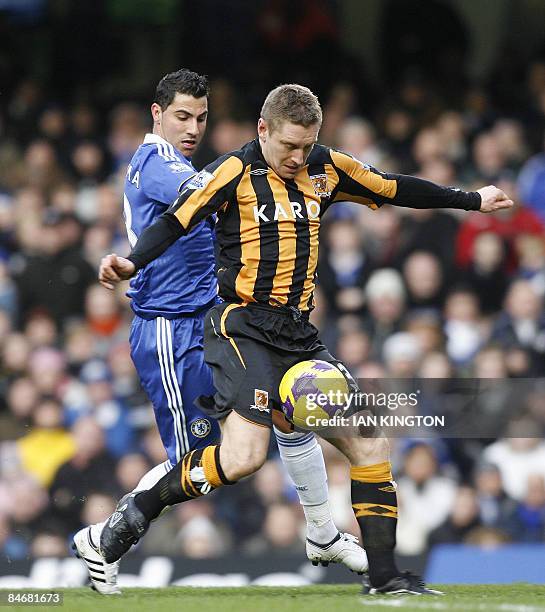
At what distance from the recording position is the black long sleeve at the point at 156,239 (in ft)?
17.5

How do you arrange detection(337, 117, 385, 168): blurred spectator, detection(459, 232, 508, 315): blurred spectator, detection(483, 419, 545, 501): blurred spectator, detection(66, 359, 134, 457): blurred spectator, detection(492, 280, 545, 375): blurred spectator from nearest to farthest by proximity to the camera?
detection(483, 419, 545, 501): blurred spectator < detection(66, 359, 134, 457): blurred spectator < detection(492, 280, 545, 375): blurred spectator < detection(459, 232, 508, 315): blurred spectator < detection(337, 117, 385, 168): blurred spectator

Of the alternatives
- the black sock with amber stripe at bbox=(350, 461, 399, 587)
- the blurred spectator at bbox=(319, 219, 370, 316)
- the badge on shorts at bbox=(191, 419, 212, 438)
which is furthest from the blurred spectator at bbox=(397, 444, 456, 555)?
the black sock with amber stripe at bbox=(350, 461, 399, 587)

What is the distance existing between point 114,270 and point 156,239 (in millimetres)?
270

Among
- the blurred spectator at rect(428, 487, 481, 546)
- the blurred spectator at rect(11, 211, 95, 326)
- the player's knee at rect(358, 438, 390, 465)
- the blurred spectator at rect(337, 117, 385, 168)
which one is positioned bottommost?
the blurred spectator at rect(428, 487, 481, 546)

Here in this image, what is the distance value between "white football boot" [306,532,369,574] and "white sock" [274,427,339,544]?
0.09ft

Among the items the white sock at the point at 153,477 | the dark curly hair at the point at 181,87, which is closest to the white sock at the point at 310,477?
the white sock at the point at 153,477

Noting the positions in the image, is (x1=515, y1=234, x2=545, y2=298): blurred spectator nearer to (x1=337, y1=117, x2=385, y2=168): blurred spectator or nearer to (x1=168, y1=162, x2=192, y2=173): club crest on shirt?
(x1=337, y1=117, x2=385, y2=168): blurred spectator

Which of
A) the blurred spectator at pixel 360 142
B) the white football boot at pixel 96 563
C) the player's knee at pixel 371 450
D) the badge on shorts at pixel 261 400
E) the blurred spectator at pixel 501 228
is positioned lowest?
the white football boot at pixel 96 563

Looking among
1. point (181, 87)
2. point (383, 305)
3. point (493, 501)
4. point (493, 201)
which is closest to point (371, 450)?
point (493, 201)

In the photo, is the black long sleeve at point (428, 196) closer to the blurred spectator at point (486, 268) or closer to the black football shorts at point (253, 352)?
the black football shorts at point (253, 352)

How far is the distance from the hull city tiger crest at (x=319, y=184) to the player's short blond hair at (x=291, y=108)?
291 mm

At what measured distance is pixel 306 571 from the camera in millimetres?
7953

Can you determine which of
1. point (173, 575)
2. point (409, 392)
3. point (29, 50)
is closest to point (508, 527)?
point (409, 392)

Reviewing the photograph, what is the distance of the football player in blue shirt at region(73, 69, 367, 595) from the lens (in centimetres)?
590
